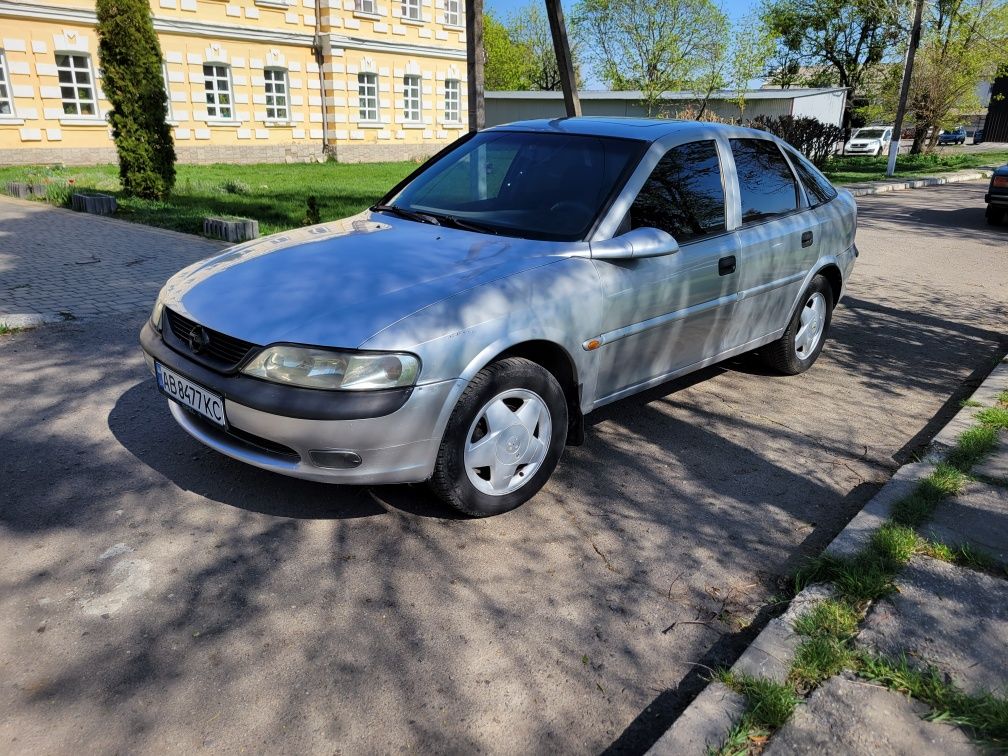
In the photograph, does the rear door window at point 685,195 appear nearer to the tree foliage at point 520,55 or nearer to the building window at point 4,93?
the building window at point 4,93

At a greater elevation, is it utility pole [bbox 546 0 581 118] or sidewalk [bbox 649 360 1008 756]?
utility pole [bbox 546 0 581 118]

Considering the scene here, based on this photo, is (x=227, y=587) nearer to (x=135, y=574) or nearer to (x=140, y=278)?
(x=135, y=574)

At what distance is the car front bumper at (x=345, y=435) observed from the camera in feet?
9.84

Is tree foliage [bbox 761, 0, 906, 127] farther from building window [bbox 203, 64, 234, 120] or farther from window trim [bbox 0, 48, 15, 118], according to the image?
window trim [bbox 0, 48, 15, 118]

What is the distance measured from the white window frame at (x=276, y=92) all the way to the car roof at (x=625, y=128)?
2382 centimetres

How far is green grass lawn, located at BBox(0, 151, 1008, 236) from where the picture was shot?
1177 cm

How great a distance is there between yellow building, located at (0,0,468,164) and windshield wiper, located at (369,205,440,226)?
16.8m

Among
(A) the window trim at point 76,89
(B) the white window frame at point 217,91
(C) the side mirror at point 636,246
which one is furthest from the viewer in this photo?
(B) the white window frame at point 217,91

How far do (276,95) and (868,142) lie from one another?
87.6 ft

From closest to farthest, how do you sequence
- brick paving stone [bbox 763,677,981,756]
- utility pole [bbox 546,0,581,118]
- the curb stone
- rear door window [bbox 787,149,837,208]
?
brick paving stone [bbox 763,677,981,756] → rear door window [bbox 787,149,837,208] → utility pole [bbox 546,0,581,118] → the curb stone

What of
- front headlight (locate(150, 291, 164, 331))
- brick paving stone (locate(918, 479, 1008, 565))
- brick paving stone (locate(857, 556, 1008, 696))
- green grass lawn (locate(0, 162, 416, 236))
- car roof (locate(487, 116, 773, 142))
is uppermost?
car roof (locate(487, 116, 773, 142))

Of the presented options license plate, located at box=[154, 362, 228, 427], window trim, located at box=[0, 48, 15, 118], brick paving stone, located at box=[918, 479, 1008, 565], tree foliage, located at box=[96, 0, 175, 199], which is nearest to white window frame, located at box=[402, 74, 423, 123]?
window trim, located at box=[0, 48, 15, 118]

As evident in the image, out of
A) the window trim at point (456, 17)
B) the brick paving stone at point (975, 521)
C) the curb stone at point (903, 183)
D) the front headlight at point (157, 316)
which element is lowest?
the brick paving stone at point (975, 521)

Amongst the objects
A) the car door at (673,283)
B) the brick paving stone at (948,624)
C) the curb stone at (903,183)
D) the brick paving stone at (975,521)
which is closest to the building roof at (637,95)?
the curb stone at (903,183)
